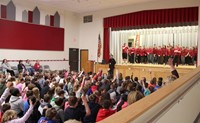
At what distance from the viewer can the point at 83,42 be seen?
54.3ft

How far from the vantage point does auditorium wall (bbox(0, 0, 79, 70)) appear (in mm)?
12859

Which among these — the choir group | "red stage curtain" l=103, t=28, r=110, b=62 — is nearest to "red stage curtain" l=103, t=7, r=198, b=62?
"red stage curtain" l=103, t=28, r=110, b=62

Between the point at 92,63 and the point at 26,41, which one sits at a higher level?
the point at 26,41

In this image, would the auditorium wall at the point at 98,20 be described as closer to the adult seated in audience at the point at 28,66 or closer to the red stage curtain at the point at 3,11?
the adult seated in audience at the point at 28,66

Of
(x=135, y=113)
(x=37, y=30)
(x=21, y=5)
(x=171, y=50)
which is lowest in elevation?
(x=135, y=113)

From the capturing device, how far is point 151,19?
518 inches

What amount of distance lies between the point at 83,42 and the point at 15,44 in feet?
17.0

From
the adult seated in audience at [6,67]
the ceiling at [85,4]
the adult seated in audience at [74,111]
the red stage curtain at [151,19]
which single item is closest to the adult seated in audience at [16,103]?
the adult seated in audience at [74,111]

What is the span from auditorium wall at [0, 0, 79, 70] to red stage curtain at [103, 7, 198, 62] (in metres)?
2.60

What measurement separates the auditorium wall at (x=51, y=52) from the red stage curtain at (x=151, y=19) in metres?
2.60

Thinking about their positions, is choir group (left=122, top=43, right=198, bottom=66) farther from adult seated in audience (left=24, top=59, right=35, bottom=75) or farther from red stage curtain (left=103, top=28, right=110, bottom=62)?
adult seated in audience (left=24, top=59, right=35, bottom=75)

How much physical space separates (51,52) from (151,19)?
671cm

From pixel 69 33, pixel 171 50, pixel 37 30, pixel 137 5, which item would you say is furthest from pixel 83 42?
pixel 171 50

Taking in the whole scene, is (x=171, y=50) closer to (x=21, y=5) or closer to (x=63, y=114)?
(x=21, y=5)
